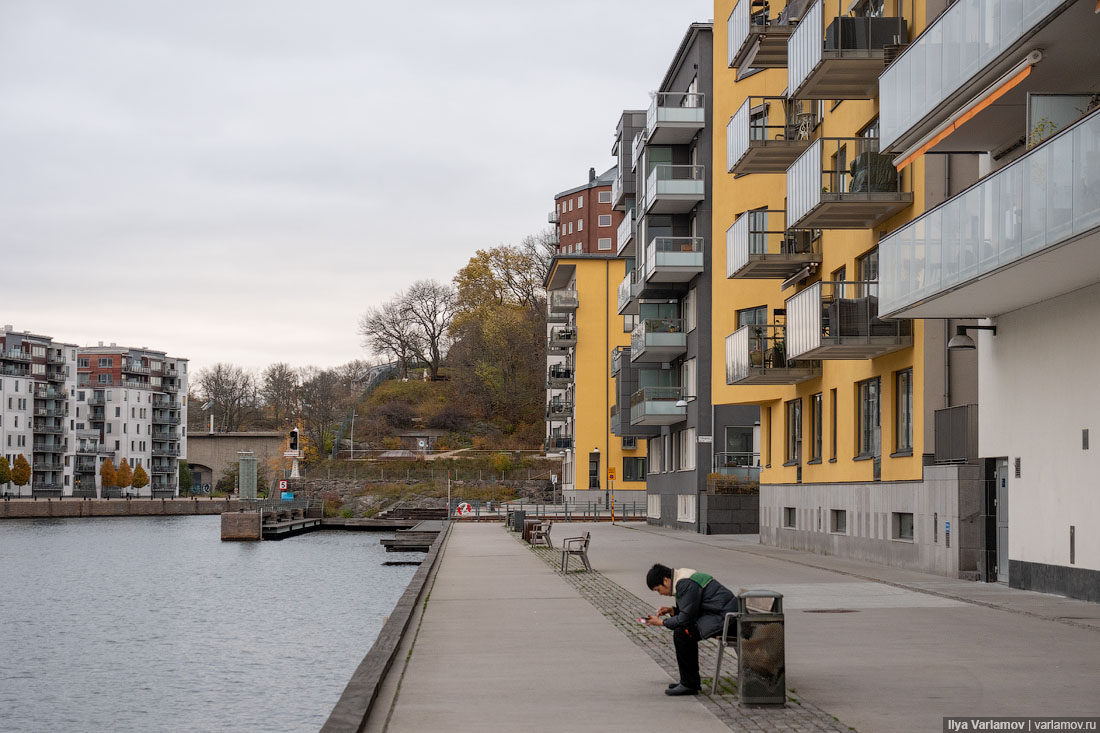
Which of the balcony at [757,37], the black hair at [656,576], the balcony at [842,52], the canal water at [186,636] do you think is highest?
the balcony at [757,37]

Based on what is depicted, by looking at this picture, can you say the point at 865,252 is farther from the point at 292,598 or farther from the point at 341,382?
the point at 341,382

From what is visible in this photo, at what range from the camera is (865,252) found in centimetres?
2712

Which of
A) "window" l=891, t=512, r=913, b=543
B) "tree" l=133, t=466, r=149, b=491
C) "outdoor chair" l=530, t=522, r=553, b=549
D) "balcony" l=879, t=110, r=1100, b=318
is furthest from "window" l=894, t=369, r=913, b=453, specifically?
"tree" l=133, t=466, r=149, b=491

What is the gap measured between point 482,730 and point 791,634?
6.06 meters

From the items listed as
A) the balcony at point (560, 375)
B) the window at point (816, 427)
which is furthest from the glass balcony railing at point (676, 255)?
the balcony at point (560, 375)

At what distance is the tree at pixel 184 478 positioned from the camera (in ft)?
482

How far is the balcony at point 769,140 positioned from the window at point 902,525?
9799 millimetres

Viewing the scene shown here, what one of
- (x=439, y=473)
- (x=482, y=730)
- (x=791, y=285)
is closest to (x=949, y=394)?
(x=791, y=285)

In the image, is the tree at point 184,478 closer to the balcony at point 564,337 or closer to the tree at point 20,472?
the tree at point 20,472

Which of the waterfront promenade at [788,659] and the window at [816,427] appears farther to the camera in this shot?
the window at [816,427]

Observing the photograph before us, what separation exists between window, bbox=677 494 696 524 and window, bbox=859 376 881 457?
17986 millimetres

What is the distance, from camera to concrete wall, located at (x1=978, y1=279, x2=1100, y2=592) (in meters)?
16.9

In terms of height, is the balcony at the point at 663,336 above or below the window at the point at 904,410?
above

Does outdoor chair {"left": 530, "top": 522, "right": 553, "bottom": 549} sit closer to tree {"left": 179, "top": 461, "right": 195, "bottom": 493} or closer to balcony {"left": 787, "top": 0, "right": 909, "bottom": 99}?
balcony {"left": 787, "top": 0, "right": 909, "bottom": 99}
